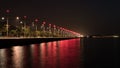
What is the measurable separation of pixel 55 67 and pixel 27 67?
1242mm

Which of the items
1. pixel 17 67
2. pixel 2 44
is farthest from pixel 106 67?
pixel 2 44

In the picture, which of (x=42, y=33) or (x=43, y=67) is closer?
(x=43, y=67)

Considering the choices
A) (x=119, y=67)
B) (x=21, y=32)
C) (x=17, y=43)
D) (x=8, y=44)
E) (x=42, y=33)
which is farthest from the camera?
(x=42, y=33)

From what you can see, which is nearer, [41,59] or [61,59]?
[61,59]

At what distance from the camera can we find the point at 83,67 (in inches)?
529

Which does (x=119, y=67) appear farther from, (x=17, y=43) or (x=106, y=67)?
(x=17, y=43)

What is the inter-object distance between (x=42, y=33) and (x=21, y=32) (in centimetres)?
3345

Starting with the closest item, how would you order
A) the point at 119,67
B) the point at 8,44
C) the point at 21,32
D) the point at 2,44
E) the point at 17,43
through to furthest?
the point at 119,67
the point at 2,44
the point at 8,44
the point at 17,43
the point at 21,32

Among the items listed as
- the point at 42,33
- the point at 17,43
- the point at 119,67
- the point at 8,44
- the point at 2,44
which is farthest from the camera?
the point at 42,33

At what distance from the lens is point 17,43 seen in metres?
48.7

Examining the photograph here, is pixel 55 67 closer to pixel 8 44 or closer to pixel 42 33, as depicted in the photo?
pixel 8 44

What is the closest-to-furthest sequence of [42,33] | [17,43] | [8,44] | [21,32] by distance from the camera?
[8,44] < [17,43] < [21,32] < [42,33]

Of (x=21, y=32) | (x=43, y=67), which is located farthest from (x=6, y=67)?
(x=21, y=32)

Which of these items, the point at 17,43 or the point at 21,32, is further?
the point at 21,32
